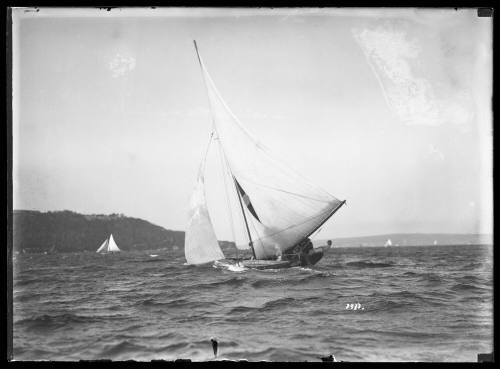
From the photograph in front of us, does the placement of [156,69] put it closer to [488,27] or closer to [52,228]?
[52,228]

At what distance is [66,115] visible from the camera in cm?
893

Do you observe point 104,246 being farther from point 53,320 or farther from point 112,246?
point 53,320

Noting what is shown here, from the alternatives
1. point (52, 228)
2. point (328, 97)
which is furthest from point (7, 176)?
point (328, 97)

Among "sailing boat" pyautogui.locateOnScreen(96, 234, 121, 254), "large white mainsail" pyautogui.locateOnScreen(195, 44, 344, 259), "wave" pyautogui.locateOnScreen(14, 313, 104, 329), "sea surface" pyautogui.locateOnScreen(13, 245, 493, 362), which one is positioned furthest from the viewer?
"sailing boat" pyautogui.locateOnScreen(96, 234, 121, 254)

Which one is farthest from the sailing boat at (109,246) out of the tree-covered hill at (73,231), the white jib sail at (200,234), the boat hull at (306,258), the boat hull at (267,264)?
the boat hull at (306,258)

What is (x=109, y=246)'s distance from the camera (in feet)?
37.3

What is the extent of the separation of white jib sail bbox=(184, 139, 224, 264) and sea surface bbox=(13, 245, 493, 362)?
1258 millimetres

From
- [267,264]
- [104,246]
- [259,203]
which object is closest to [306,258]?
[267,264]

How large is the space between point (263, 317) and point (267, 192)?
11.6 feet

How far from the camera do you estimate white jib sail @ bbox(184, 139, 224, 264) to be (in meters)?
9.46

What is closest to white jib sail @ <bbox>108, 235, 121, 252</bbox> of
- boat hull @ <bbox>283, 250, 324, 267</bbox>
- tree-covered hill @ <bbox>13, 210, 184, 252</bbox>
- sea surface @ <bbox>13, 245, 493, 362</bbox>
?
tree-covered hill @ <bbox>13, 210, 184, 252</bbox>

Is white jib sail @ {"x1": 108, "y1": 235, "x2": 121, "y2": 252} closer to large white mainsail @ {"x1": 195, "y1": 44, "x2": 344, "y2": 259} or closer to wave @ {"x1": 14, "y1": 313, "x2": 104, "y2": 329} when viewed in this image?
wave @ {"x1": 14, "y1": 313, "x2": 104, "y2": 329}

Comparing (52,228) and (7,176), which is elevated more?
(7,176)

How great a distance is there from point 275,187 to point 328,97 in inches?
111
